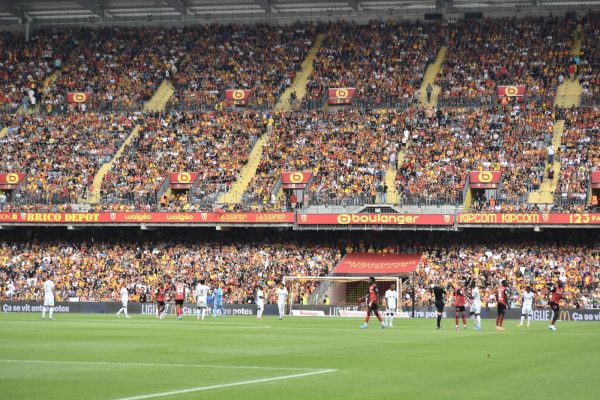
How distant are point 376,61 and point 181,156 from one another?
18.1 m

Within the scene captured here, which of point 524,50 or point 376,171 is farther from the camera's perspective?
point 524,50

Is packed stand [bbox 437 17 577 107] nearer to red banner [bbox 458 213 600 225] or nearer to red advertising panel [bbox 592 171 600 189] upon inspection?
red advertising panel [bbox 592 171 600 189]

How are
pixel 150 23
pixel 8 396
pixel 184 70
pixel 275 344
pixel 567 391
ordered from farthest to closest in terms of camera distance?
pixel 150 23, pixel 184 70, pixel 275 344, pixel 567 391, pixel 8 396

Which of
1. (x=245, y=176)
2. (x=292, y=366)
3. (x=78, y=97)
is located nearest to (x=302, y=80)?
(x=245, y=176)

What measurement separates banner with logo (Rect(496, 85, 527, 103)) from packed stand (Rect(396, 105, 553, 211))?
159 centimetres

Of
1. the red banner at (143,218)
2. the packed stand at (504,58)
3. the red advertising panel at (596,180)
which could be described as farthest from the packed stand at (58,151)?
the red advertising panel at (596,180)

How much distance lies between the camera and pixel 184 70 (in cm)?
8381

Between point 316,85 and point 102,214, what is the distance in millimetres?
20703

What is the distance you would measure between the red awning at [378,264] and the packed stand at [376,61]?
1468cm

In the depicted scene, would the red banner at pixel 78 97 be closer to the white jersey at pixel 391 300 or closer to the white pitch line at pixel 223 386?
the white jersey at pixel 391 300

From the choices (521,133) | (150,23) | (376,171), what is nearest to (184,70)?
(150,23)

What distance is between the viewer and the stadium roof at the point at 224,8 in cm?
8194

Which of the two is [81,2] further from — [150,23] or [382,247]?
[382,247]

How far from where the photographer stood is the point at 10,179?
242ft
